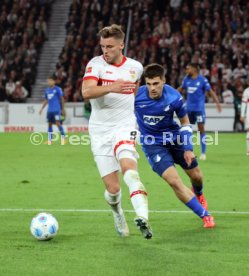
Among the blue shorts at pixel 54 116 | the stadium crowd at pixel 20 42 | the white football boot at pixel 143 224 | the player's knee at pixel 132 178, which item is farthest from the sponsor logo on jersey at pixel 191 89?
the stadium crowd at pixel 20 42

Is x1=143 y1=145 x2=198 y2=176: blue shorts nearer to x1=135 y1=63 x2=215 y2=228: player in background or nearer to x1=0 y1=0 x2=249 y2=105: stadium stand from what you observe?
x1=135 y1=63 x2=215 y2=228: player in background

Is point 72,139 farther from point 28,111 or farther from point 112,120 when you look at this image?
point 112,120

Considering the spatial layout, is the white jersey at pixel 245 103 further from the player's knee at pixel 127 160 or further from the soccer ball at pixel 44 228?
the soccer ball at pixel 44 228

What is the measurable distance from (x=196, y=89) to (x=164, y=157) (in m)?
8.72

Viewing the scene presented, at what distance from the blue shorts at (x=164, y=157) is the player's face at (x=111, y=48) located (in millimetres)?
1381

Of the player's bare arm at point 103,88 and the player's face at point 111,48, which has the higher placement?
the player's face at point 111,48

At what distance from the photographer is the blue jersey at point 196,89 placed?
16.5 m

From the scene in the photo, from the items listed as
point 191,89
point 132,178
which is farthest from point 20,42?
point 132,178

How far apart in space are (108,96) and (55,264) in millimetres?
1893

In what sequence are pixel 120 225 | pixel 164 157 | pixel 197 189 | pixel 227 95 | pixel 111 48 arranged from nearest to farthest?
pixel 111 48, pixel 120 225, pixel 164 157, pixel 197 189, pixel 227 95

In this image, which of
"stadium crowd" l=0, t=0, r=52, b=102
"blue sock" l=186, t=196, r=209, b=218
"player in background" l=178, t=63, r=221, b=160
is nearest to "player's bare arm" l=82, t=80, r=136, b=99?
"blue sock" l=186, t=196, r=209, b=218

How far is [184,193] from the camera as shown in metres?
7.84

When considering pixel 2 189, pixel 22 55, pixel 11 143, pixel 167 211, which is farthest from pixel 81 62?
pixel 167 211

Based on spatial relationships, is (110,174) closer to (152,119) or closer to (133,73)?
(133,73)
